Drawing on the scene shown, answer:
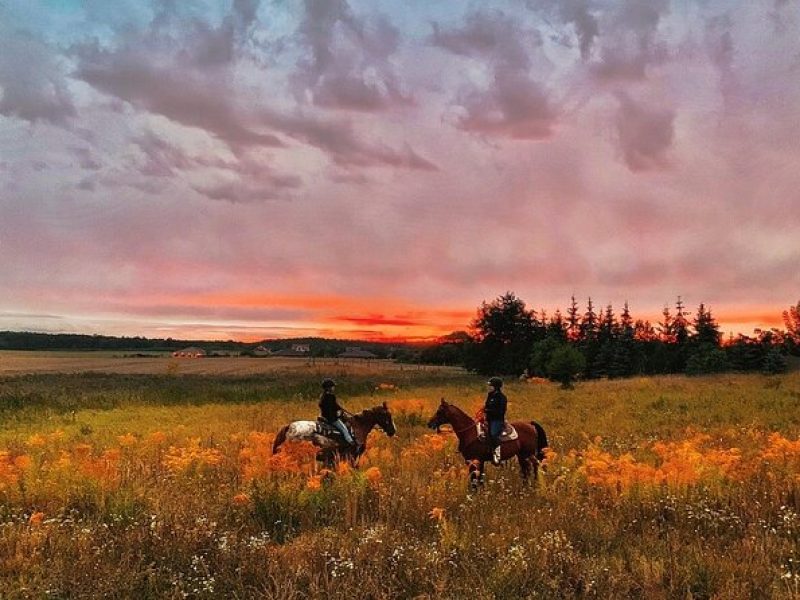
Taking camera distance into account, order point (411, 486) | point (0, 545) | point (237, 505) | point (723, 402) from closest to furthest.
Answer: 1. point (0, 545)
2. point (237, 505)
3. point (411, 486)
4. point (723, 402)

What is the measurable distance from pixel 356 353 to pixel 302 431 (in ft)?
458

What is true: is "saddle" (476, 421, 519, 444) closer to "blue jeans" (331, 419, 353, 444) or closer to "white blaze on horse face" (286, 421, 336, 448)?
"blue jeans" (331, 419, 353, 444)

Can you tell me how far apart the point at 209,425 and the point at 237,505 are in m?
13.6

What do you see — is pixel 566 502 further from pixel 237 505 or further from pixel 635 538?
pixel 237 505

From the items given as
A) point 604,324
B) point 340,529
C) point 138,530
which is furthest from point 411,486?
point 604,324

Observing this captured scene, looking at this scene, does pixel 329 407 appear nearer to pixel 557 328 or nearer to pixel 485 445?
pixel 485 445

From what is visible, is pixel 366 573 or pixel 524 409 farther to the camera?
pixel 524 409

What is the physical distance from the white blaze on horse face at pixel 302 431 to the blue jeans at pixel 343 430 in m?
0.45

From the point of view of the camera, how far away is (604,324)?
107 meters

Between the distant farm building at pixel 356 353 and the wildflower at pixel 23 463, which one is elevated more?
the wildflower at pixel 23 463

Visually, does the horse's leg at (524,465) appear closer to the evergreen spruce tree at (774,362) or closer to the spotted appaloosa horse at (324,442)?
the spotted appaloosa horse at (324,442)

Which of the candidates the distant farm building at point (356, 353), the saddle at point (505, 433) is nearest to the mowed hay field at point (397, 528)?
the saddle at point (505, 433)

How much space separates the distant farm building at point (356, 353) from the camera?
143 m

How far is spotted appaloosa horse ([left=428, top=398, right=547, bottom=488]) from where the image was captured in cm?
1048
